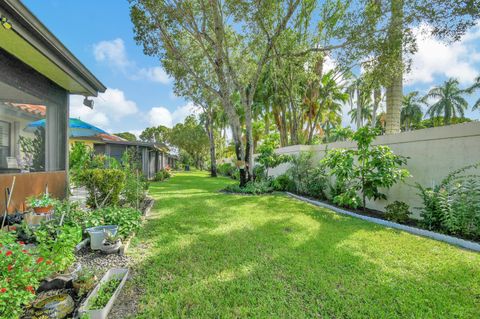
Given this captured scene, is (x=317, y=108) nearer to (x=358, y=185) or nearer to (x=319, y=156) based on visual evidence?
(x=319, y=156)

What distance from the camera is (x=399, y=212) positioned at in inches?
200

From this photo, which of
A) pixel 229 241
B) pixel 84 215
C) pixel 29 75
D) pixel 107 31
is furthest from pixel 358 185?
pixel 107 31

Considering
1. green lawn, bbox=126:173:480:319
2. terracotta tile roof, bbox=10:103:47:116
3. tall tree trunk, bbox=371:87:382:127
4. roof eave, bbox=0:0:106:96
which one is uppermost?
tall tree trunk, bbox=371:87:382:127

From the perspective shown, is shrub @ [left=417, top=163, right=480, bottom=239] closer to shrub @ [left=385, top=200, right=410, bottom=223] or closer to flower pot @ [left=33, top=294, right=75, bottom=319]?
shrub @ [left=385, top=200, right=410, bottom=223]

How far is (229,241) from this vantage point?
391 centimetres

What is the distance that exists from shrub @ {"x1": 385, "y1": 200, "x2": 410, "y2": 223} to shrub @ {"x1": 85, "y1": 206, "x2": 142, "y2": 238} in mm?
5190

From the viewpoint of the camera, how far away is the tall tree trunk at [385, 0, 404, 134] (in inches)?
275

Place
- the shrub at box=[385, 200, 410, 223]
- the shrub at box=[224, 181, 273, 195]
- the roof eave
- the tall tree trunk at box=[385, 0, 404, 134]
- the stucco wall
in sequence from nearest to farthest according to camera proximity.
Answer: the roof eave, the stucco wall, the shrub at box=[385, 200, 410, 223], the tall tree trunk at box=[385, 0, 404, 134], the shrub at box=[224, 181, 273, 195]

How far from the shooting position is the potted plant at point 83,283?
228 centimetres

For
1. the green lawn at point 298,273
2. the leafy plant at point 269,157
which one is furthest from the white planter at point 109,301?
the leafy plant at point 269,157

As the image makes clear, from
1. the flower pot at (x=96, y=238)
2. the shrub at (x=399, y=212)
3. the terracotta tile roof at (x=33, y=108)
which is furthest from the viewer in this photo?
the shrub at (x=399, y=212)

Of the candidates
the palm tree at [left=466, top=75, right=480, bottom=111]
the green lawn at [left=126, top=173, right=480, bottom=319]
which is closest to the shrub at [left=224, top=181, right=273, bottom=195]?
the green lawn at [left=126, top=173, right=480, bottom=319]

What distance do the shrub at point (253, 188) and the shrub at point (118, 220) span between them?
5880mm

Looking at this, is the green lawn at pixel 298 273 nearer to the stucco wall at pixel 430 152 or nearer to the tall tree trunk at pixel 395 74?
the stucco wall at pixel 430 152
